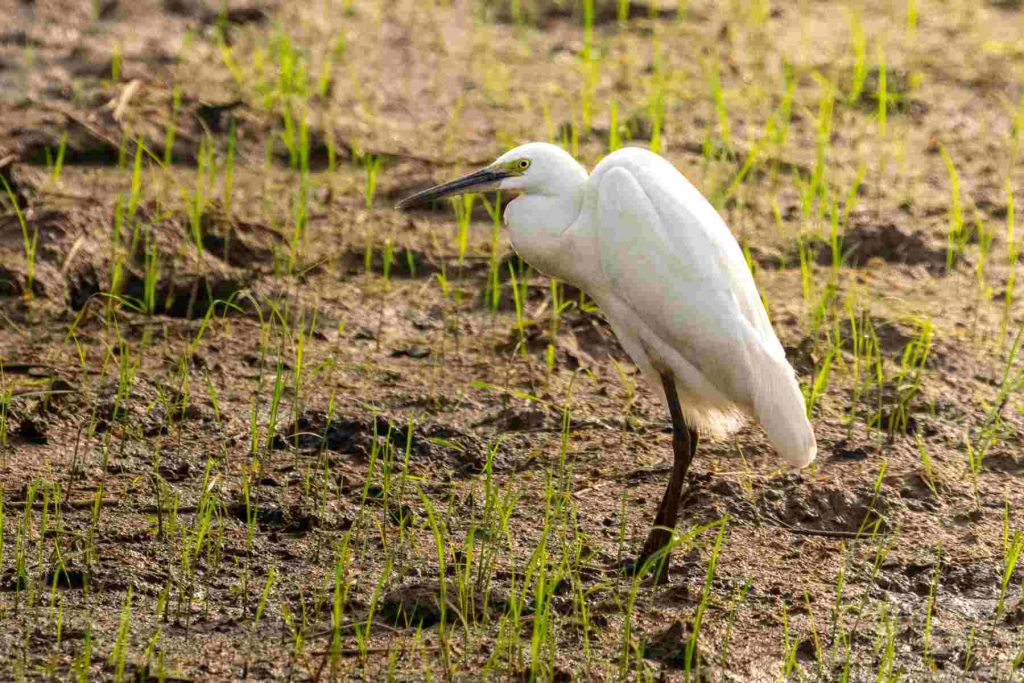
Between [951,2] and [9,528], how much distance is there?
685 cm

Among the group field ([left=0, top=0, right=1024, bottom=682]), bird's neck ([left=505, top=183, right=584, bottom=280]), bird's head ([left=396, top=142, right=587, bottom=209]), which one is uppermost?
bird's head ([left=396, top=142, right=587, bottom=209])

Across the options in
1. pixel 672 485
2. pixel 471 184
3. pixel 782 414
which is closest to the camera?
pixel 782 414

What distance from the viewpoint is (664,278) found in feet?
13.1

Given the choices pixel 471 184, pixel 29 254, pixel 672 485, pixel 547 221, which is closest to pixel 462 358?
pixel 471 184

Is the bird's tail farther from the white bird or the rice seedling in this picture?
the rice seedling

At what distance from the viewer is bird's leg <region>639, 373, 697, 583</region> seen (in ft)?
13.2

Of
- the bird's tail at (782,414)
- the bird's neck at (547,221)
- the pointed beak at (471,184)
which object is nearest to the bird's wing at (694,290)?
the bird's tail at (782,414)

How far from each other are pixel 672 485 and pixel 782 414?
351 millimetres

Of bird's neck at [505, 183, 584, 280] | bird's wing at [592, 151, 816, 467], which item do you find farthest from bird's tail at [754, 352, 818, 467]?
bird's neck at [505, 183, 584, 280]

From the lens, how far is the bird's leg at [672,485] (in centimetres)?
402

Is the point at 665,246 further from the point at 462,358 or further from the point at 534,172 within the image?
the point at 462,358

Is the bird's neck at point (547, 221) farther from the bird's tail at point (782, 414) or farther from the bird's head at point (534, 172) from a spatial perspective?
the bird's tail at point (782, 414)

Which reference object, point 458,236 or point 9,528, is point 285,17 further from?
point 9,528

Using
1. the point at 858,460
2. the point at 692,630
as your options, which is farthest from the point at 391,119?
the point at 692,630
